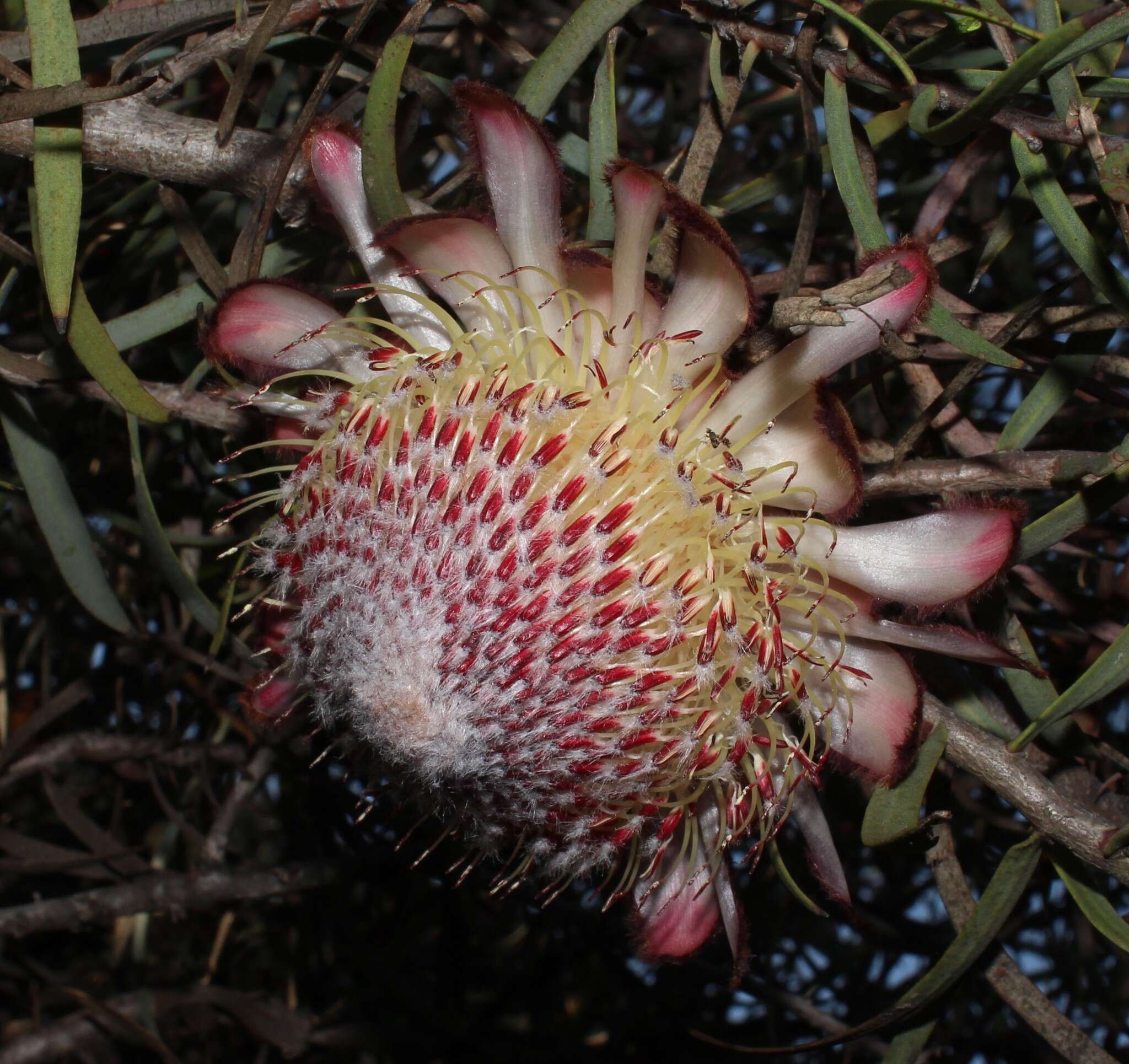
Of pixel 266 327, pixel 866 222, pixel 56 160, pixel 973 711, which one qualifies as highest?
pixel 56 160

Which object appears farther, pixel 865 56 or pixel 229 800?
pixel 229 800

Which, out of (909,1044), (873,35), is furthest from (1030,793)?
(873,35)

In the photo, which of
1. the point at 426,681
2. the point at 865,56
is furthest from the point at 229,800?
the point at 865,56

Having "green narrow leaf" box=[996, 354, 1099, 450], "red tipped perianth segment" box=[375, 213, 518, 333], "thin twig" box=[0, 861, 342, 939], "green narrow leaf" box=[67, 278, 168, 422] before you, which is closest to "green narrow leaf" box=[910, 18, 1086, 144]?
"green narrow leaf" box=[996, 354, 1099, 450]

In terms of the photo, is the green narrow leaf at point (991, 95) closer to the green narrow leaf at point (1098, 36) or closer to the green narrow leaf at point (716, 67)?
the green narrow leaf at point (1098, 36)

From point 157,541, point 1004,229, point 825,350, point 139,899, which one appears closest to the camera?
point 825,350

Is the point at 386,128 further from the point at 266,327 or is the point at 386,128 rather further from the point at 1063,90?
the point at 1063,90

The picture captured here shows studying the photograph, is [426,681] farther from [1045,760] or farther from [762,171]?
[762,171]

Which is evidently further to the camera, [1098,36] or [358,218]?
[358,218]
